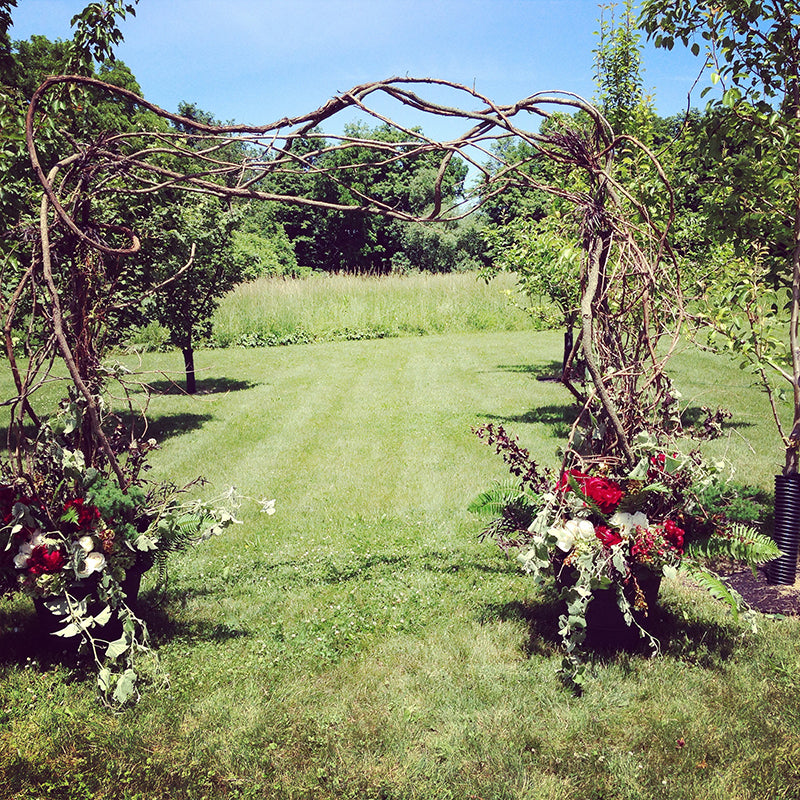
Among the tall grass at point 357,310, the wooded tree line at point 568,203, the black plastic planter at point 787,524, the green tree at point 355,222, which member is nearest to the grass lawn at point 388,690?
the black plastic planter at point 787,524

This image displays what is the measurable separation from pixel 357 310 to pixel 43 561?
55.5 ft

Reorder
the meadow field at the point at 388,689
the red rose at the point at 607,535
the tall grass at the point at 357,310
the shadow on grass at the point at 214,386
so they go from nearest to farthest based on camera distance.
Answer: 1. the meadow field at the point at 388,689
2. the red rose at the point at 607,535
3. the shadow on grass at the point at 214,386
4. the tall grass at the point at 357,310

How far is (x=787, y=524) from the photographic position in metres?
4.19

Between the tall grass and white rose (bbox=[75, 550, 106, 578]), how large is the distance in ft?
50.2

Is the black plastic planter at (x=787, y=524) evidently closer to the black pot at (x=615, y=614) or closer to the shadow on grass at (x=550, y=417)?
the black pot at (x=615, y=614)

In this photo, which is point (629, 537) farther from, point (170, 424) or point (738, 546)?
point (170, 424)

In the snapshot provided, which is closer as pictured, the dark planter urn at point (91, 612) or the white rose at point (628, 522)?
the white rose at point (628, 522)

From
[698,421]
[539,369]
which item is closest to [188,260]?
[698,421]

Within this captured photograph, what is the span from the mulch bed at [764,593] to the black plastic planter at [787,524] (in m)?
0.09

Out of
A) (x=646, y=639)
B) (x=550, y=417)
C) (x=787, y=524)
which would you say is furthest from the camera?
(x=550, y=417)

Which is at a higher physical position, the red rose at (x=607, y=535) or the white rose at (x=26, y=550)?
the red rose at (x=607, y=535)

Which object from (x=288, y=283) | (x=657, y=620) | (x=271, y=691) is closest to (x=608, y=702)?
(x=657, y=620)

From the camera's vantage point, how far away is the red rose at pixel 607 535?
311cm

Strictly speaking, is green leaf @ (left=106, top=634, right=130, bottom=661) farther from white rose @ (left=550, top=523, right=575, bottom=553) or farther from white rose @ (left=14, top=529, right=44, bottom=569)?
white rose @ (left=550, top=523, right=575, bottom=553)
